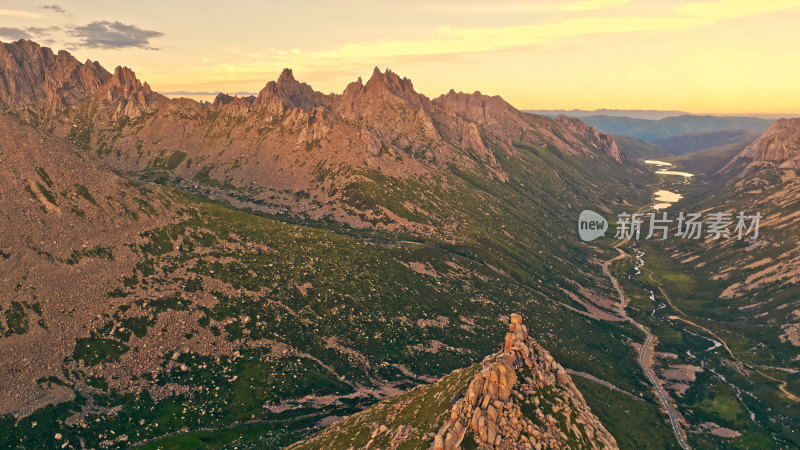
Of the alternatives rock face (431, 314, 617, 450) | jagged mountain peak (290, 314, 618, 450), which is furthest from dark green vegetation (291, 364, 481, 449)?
rock face (431, 314, 617, 450)

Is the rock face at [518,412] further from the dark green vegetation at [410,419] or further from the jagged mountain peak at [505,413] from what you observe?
the dark green vegetation at [410,419]

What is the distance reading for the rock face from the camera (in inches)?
2689

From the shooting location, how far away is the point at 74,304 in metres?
172

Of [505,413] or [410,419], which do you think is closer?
[505,413]

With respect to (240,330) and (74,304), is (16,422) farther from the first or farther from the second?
(240,330)

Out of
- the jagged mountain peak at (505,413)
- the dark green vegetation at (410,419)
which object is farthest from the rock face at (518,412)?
the dark green vegetation at (410,419)

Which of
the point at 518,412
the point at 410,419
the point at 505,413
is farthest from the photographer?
the point at 410,419

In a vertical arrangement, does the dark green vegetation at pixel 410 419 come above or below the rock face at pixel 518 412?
below

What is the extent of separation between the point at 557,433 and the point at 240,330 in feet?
488

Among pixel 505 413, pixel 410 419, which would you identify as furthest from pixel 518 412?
pixel 410 419

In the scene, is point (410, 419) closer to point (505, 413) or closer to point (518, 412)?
point (505, 413)

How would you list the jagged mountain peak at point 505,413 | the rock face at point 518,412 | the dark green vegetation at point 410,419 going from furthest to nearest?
the dark green vegetation at point 410,419
the jagged mountain peak at point 505,413
the rock face at point 518,412

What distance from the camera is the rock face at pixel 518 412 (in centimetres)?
6831

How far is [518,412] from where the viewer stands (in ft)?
234
